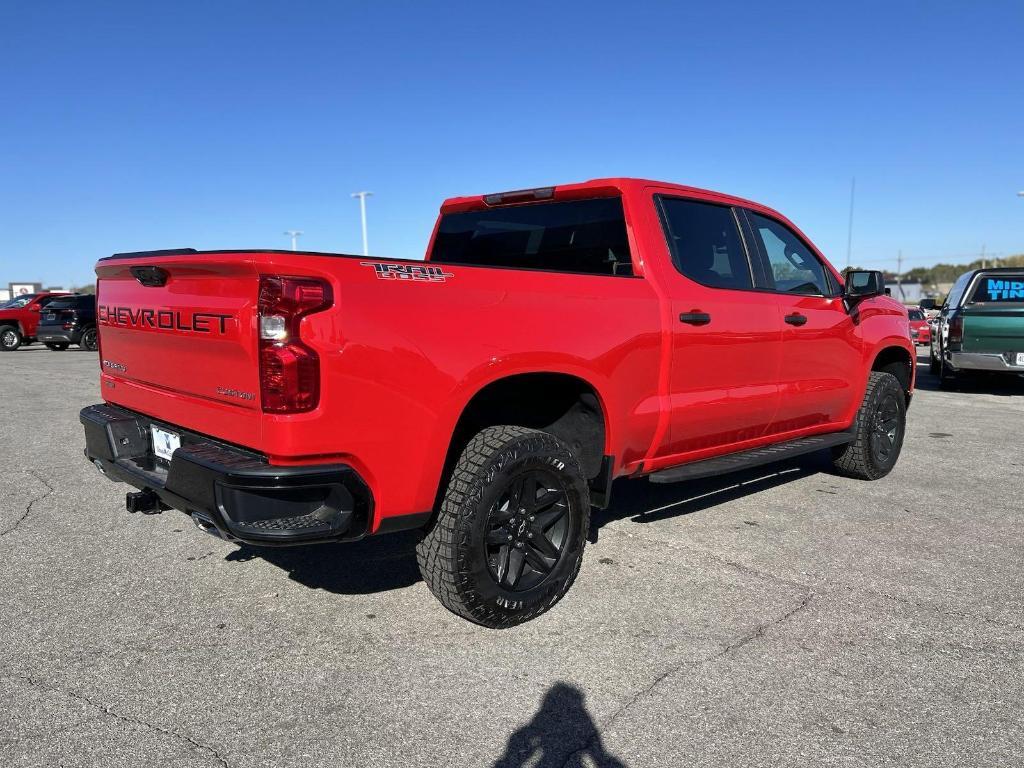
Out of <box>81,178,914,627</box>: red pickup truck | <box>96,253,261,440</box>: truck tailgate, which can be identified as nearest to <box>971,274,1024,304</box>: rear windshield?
<box>81,178,914,627</box>: red pickup truck

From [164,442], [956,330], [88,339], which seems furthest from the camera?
[88,339]

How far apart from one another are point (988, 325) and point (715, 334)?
7953mm

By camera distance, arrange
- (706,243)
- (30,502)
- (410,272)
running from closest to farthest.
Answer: (410,272)
(706,243)
(30,502)

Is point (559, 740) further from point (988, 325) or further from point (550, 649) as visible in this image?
point (988, 325)

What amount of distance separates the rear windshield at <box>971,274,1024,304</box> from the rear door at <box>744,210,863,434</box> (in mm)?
6522

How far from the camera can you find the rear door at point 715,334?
13.4ft

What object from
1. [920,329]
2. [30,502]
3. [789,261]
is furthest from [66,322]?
[920,329]

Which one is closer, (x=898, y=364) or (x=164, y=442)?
(x=164, y=442)

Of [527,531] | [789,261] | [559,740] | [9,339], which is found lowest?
[559,740]

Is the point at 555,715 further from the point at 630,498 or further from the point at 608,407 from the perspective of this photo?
the point at 630,498

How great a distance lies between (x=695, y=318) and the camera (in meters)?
4.08

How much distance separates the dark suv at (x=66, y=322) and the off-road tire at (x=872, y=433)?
1956cm

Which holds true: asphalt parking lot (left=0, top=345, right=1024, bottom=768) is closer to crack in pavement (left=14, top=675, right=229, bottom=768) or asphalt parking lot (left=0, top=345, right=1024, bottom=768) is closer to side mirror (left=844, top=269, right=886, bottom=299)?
crack in pavement (left=14, top=675, right=229, bottom=768)

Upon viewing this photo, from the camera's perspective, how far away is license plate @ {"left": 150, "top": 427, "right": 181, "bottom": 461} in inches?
128
